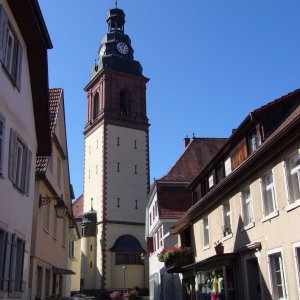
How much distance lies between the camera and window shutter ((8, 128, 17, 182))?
37.4 ft

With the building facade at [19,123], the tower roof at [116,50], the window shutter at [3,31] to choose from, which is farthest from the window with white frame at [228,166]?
the tower roof at [116,50]

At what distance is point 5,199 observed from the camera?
11.2 m

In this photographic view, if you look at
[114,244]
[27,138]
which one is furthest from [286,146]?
[114,244]

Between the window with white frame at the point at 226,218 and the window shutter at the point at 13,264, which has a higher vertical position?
the window with white frame at the point at 226,218

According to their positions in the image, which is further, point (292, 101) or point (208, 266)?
point (208, 266)

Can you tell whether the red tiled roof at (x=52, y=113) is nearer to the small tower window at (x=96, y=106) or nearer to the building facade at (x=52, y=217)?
the building facade at (x=52, y=217)

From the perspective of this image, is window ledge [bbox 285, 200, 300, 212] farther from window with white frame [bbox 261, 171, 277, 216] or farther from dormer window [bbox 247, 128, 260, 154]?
dormer window [bbox 247, 128, 260, 154]

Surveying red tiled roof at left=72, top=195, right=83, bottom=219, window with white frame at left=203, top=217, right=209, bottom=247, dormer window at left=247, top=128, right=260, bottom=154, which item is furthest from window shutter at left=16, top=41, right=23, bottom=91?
red tiled roof at left=72, top=195, right=83, bottom=219

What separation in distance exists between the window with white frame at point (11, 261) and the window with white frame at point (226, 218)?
8959 mm

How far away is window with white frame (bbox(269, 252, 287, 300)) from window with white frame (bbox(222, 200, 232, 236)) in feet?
13.4

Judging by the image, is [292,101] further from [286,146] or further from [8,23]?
[8,23]

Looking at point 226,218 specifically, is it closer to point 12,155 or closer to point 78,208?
point 12,155

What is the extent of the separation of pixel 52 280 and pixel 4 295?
10171 millimetres

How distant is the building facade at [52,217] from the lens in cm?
1677
